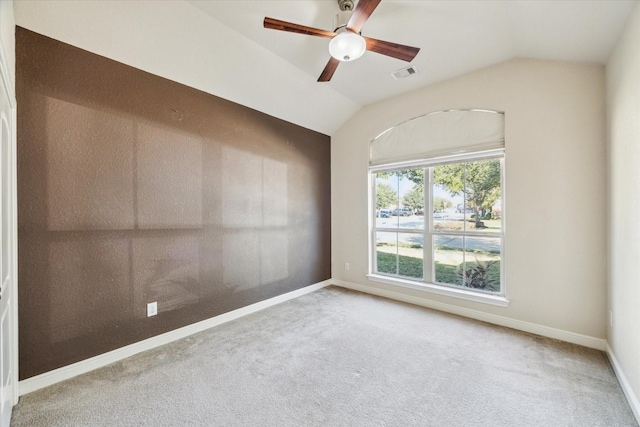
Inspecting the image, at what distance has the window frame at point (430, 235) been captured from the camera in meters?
3.01

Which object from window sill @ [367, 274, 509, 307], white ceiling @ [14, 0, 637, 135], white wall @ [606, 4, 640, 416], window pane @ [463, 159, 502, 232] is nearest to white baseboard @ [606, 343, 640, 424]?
white wall @ [606, 4, 640, 416]

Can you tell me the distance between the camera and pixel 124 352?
230cm

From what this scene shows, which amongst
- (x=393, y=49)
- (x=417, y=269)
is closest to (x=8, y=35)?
(x=393, y=49)

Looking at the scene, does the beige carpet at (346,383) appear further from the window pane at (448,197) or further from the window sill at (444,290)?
the window pane at (448,197)

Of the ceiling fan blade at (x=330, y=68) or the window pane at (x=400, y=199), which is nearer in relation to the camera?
the ceiling fan blade at (x=330, y=68)

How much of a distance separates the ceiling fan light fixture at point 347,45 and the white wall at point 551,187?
1.90 metres

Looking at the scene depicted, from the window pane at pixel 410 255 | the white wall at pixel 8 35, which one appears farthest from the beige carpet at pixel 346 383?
the white wall at pixel 8 35

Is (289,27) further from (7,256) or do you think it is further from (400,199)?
(400,199)

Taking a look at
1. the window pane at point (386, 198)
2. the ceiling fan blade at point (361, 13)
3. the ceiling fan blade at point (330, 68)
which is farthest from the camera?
the window pane at point (386, 198)

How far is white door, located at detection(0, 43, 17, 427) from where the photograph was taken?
1463 millimetres

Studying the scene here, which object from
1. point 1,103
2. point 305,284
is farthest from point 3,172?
point 305,284

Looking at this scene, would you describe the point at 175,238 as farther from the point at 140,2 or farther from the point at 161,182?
the point at 140,2

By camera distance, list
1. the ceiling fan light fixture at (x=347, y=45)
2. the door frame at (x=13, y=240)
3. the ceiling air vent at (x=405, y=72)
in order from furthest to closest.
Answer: the ceiling air vent at (x=405, y=72) < the ceiling fan light fixture at (x=347, y=45) < the door frame at (x=13, y=240)

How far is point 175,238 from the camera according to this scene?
2656mm
